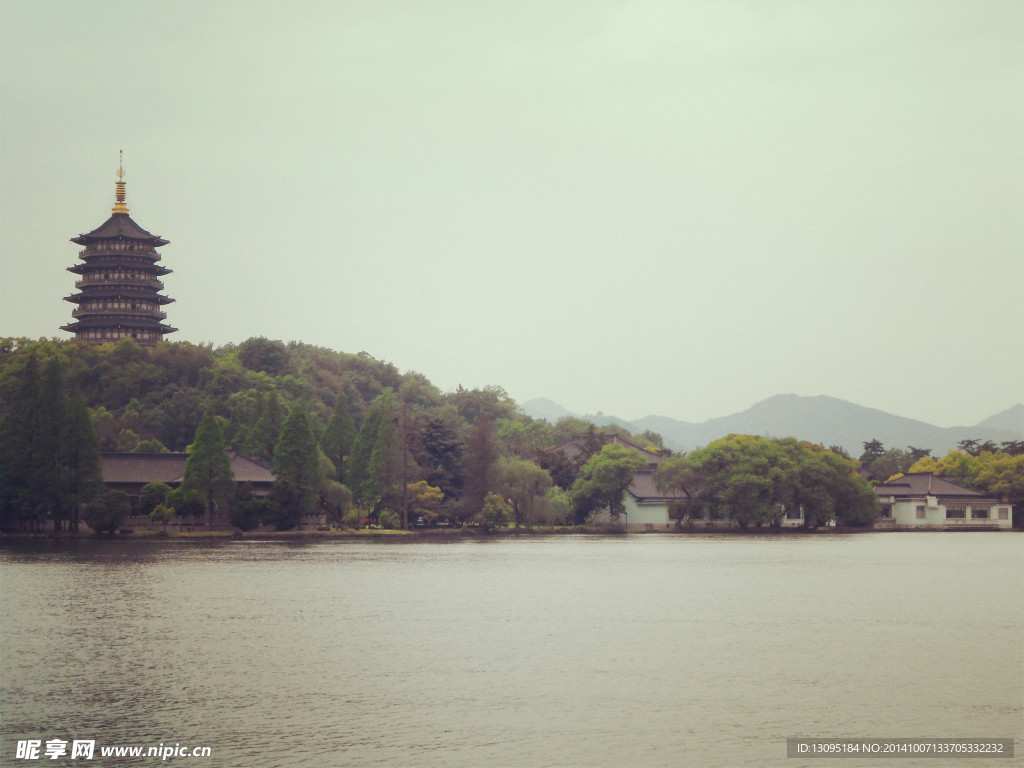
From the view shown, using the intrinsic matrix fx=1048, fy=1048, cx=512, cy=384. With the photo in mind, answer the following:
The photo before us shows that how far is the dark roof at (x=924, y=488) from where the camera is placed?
84000 mm

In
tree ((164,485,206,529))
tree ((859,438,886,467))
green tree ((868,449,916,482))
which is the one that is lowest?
tree ((164,485,206,529))

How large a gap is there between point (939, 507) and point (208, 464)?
5744cm

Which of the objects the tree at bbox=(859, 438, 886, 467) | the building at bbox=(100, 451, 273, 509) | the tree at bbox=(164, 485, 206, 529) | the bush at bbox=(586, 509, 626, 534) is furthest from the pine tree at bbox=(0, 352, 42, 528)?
the tree at bbox=(859, 438, 886, 467)

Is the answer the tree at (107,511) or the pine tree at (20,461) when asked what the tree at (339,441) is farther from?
the pine tree at (20,461)

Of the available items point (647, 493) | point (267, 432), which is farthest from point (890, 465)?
point (267, 432)

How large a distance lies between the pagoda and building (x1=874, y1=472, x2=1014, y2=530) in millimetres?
63537

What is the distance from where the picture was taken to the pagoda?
91.1 m

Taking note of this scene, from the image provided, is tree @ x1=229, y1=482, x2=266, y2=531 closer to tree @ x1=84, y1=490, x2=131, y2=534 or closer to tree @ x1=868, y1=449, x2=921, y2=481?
tree @ x1=84, y1=490, x2=131, y2=534

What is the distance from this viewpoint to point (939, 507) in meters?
83.5

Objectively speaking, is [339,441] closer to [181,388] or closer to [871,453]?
[181,388]

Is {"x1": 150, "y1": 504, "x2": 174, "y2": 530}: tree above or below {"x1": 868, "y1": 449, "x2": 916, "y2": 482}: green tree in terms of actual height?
below

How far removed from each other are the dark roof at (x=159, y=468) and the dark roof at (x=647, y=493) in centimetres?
2564

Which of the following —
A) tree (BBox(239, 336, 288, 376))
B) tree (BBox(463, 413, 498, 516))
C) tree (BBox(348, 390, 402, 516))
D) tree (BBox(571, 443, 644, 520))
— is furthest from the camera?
tree (BBox(239, 336, 288, 376))

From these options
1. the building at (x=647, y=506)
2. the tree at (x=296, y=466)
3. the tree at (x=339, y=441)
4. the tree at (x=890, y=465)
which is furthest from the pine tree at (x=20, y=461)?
the tree at (x=890, y=465)
